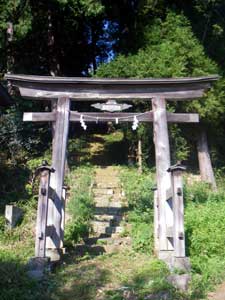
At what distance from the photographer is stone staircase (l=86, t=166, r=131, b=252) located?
948 cm

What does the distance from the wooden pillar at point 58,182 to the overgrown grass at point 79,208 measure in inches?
33.4

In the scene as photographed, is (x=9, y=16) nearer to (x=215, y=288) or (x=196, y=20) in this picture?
(x=196, y=20)

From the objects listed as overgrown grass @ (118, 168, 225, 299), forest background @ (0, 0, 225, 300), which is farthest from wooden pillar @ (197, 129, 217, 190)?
overgrown grass @ (118, 168, 225, 299)

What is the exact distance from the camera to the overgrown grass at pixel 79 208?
9.64 metres

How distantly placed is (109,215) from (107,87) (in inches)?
138

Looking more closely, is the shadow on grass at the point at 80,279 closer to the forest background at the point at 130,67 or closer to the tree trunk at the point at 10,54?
the forest background at the point at 130,67

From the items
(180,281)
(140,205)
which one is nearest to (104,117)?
(140,205)

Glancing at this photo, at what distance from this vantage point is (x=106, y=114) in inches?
372

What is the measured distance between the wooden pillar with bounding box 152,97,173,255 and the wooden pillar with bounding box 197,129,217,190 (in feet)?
18.5

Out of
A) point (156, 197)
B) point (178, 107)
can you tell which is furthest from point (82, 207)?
point (178, 107)

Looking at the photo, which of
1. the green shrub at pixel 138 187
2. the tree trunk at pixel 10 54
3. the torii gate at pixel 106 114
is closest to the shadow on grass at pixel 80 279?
the torii gate at pixel 106 114

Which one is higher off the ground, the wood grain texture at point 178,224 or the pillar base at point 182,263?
the wood grain texture at point 178,224

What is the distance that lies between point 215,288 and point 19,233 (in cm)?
477

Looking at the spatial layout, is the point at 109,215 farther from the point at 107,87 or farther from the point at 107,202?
the point at 107,87
